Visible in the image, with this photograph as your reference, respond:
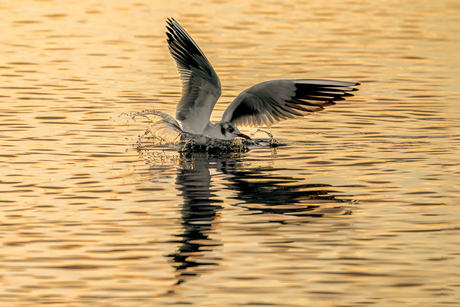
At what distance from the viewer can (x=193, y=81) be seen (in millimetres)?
12430

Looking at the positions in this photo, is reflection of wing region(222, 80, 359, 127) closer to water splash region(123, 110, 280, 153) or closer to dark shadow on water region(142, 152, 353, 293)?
water splash region(123, 110, 280, 153)

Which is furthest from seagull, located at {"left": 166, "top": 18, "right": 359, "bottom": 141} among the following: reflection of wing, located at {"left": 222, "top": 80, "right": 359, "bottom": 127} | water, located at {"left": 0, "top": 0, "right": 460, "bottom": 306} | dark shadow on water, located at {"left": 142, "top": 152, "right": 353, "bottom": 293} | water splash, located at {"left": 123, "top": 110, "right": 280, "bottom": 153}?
dark shadow on water, located at {"left": 142, "top": 152, "right": 353, "bottom": 293}

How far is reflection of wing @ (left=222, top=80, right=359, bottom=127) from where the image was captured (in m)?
12.4

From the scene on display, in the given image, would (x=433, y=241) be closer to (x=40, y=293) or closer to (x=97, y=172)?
(x=40, y=293)

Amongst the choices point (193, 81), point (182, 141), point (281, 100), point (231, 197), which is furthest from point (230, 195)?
point (182, 141)

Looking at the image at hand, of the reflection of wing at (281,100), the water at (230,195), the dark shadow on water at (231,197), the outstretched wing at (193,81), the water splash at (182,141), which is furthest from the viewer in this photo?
the water splash at (182,141)

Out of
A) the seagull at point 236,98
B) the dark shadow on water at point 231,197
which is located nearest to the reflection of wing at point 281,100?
the seagull at point 236,98

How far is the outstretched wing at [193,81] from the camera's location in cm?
1227

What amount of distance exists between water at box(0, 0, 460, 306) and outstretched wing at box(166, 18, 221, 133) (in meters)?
0.56

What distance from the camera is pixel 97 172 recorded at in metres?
11.1

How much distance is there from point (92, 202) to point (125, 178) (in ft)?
4.06

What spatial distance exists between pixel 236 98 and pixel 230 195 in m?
2.82

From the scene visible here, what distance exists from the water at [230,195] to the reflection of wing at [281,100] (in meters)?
0.55

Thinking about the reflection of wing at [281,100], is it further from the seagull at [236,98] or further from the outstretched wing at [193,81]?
the outstretched wing at [193,81]
